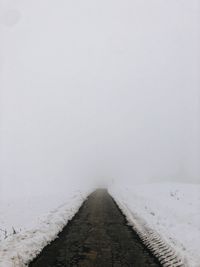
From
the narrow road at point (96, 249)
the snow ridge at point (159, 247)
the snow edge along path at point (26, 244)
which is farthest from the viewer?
the snow ridge at point (159, 247)

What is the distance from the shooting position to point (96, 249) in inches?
430

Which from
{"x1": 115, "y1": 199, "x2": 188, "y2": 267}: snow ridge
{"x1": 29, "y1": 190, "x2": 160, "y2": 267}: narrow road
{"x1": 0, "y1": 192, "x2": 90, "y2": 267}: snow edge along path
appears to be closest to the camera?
{"x1": 0, "y1": 192, "x2": 90, "y2": 267}: snow edge along path

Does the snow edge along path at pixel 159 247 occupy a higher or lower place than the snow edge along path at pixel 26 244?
lower

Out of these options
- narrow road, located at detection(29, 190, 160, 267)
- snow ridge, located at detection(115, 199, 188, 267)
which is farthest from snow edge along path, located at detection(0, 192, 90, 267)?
snow ridge, located at detection(115, 199, 188, 267)

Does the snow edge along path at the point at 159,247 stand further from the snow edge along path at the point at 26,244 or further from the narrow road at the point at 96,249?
the snow edge along path at the point at 26,244

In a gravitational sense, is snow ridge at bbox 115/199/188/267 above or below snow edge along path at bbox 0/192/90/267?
below

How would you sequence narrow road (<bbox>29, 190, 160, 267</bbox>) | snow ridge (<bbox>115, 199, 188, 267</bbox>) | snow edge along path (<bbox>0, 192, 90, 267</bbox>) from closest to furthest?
snow edge along path (<bbox>0, 192, 90, 267</bbox>) < narrow road (<bbox>29, 190, 160, 267</bbox>) < snow ridge (<bbox>115, 199, 188, 267</bbox>)

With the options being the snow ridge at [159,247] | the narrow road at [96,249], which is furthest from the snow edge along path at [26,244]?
the snow ridge at [159,247]

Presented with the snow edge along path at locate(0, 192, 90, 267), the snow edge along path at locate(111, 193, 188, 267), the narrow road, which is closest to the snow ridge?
the snow edge along path at locate(111, 193, 188, 267)

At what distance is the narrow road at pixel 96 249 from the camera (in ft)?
30.5

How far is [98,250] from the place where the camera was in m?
10.8

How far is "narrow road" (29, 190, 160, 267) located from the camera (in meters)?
9.28

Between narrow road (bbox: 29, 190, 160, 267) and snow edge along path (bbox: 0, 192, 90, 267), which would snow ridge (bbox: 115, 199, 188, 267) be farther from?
snow edge along path (bbox: 0, 192, 90, 267)

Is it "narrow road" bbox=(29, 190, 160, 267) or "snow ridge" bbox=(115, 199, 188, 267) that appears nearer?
"narrow road" bbox=(29, 190, 160, 267)
